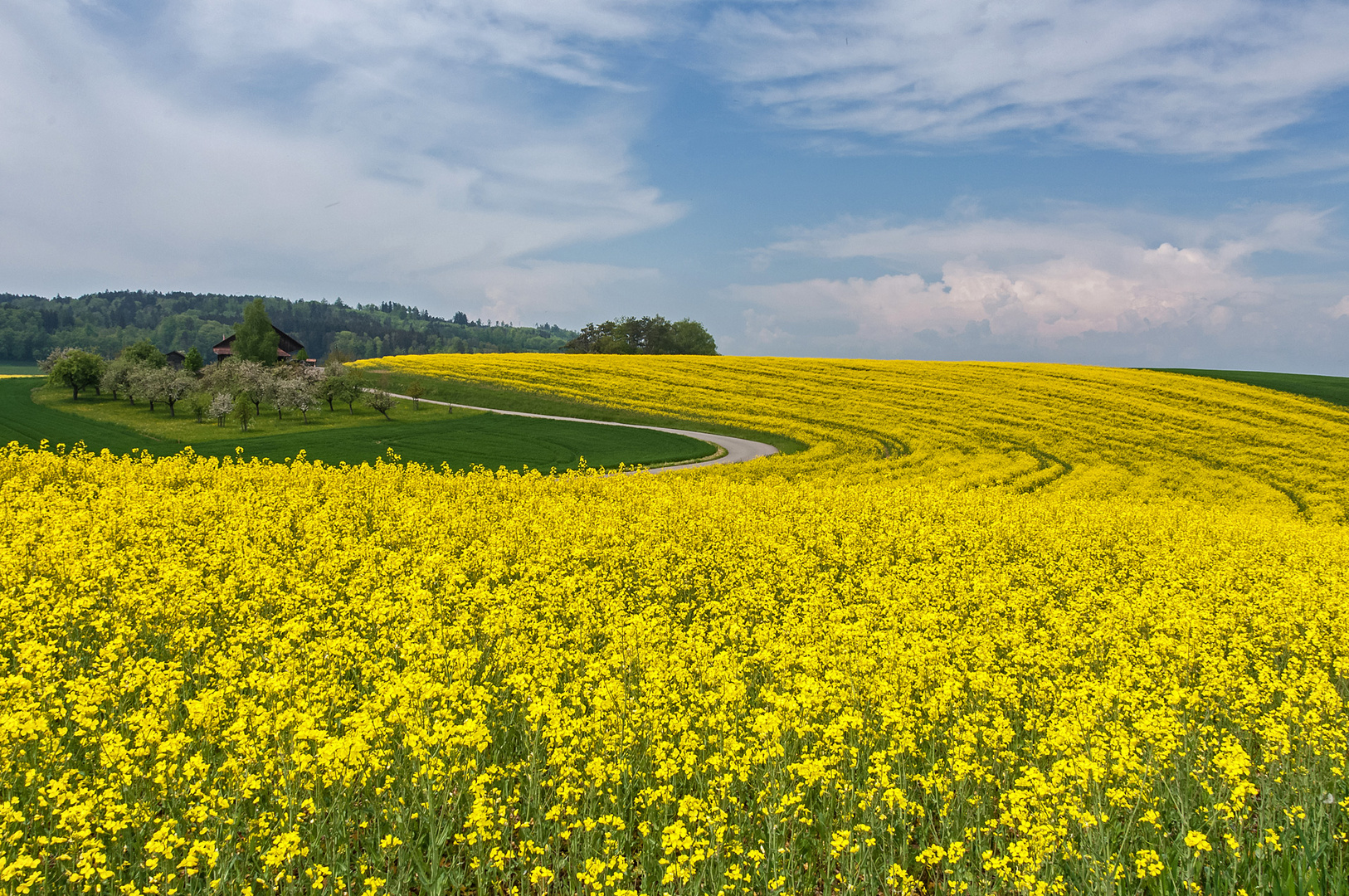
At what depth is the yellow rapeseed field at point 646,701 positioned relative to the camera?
18.2 feet

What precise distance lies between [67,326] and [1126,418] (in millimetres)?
244572

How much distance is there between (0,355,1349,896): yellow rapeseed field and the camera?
554cm

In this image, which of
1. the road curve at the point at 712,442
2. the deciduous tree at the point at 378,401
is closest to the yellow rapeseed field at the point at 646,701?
the road curve at the point at 712,442

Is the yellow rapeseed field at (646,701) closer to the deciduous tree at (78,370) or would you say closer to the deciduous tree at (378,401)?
the deciduous tree at (378,401)

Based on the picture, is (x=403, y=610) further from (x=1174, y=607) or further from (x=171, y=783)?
(x=1174, y=607)

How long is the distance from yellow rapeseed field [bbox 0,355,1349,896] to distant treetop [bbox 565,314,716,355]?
11079 cm

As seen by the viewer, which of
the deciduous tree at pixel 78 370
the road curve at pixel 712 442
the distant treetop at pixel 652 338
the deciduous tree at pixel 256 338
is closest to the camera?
the road curve at pixel 712 442

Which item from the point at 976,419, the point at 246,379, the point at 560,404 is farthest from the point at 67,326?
the point at 976,419

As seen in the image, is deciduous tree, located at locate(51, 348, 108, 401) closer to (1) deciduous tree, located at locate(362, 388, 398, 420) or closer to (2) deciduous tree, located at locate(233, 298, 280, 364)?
(2) deciduous tree, located at locate(233, 298, 280, 364)

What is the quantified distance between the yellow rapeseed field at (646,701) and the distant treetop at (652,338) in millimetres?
110785

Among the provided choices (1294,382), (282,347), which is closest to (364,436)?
(282,347)

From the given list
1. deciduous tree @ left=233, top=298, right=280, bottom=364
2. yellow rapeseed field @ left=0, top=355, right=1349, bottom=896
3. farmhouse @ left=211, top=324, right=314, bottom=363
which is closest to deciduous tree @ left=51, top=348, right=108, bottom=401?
deciduous tree @ left=233, top=298, right=280, bottom=364

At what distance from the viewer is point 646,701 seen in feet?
23.4

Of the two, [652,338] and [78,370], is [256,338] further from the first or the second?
[652,338]
